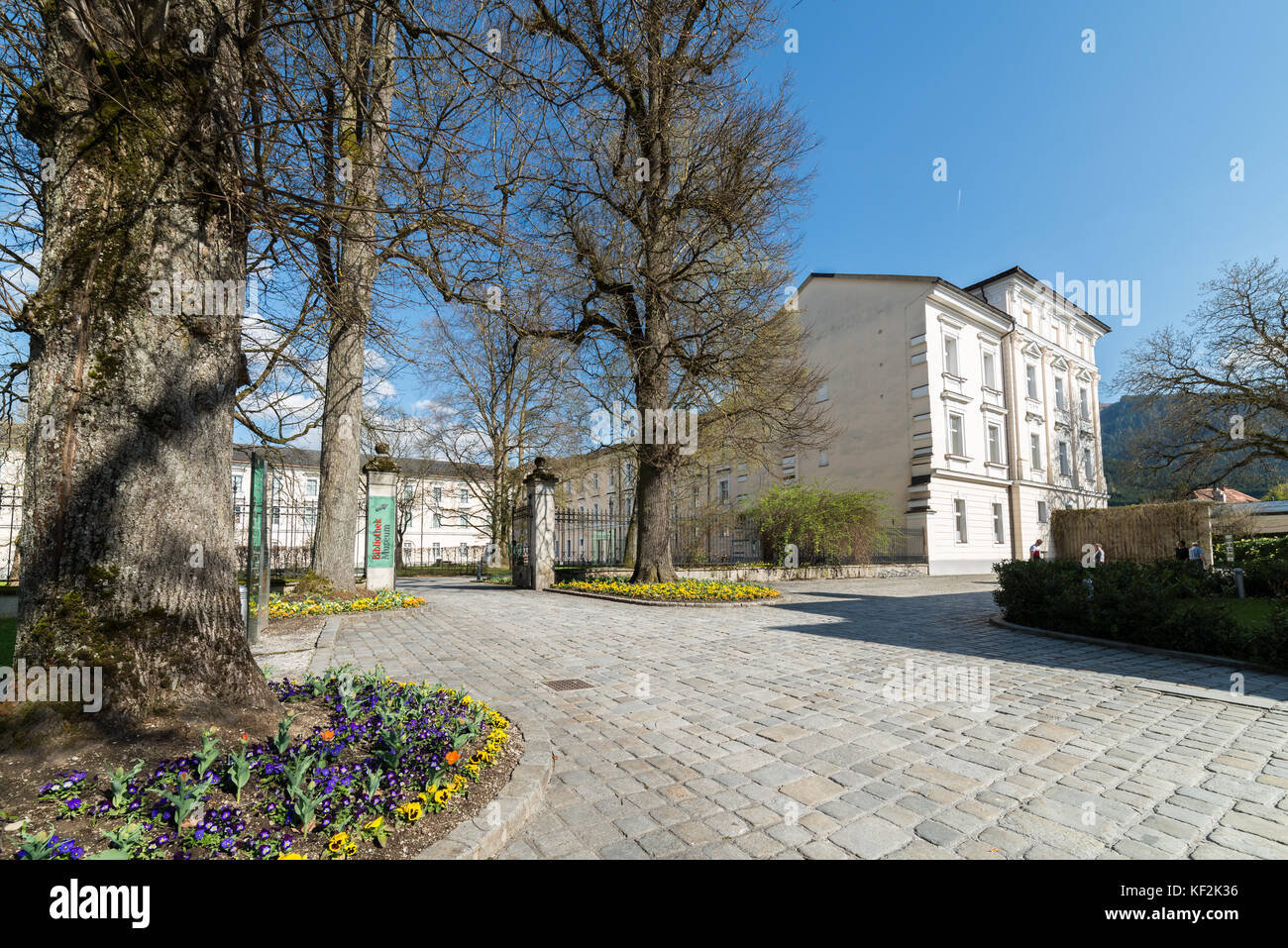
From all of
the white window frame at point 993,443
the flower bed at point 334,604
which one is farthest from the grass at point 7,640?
the white window frame at point 993,443

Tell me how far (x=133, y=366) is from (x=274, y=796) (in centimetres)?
240

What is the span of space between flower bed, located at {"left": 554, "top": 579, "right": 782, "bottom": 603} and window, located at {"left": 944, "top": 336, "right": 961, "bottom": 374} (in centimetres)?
2073

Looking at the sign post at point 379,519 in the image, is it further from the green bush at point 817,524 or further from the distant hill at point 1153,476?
the distant hill at point 1153,476

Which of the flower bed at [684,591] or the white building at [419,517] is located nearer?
the flower bed at [684,591]

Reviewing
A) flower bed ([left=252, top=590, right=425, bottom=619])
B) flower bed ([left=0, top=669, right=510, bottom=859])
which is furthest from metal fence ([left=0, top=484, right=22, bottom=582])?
flower bed ([left=0, top=669, right=510, bottom=859])

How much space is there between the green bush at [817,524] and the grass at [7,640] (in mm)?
19312

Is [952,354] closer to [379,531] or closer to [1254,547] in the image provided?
[1254,547]

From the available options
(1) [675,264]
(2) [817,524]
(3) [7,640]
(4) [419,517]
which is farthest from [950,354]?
(4) [419,517]

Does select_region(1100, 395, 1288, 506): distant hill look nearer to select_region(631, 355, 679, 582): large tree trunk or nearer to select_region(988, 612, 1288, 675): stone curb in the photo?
select_region(988, 612, 1288, 675): stone curb

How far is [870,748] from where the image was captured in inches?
162

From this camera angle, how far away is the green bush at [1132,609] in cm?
698

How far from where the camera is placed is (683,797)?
3.33m
